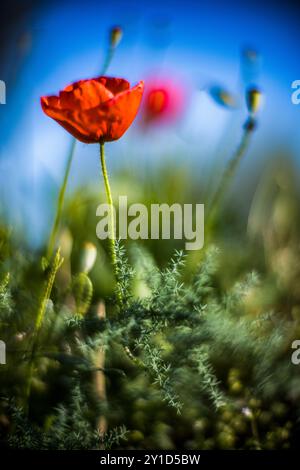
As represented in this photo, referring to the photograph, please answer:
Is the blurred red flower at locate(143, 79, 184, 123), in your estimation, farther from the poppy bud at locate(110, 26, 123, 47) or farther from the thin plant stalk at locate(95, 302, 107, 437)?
the thin plant stalk at locate(95, 302, 107, 437)

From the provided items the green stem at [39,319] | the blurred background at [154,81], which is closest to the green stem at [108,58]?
the blurred background at [154,81]

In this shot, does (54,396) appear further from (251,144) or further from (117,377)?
(251,144)


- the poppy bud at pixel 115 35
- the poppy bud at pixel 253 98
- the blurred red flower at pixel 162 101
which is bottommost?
the poppy bud at pixel 253 98

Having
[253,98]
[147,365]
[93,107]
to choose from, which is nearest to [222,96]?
[253,98]

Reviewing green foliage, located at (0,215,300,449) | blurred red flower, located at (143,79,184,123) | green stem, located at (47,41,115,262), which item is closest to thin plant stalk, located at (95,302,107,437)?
green foliage, located at (0,215,300,449)

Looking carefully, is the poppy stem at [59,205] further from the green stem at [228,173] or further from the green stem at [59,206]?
the green stem at [228,173]
